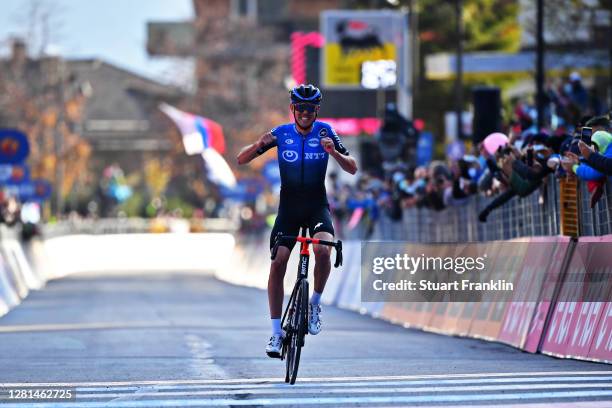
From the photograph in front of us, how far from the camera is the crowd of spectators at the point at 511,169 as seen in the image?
51.0ft

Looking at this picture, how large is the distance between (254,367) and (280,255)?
5.52ft

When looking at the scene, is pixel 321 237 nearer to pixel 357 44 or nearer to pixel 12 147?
pixel 12 147

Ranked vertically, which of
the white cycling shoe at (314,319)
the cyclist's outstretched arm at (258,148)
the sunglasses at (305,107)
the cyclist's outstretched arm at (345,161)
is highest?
the sunglasses at (305,107)

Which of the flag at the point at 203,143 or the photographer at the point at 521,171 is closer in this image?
the photographer at the point at 521,171

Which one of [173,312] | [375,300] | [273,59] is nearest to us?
[375,300]

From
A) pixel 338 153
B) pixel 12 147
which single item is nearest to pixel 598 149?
pixel 338 153

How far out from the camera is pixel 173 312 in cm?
2692

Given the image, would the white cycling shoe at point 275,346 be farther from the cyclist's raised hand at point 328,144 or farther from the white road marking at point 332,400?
the white road marking at point 332,400

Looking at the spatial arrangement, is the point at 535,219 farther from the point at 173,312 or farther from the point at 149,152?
the point at 149,152

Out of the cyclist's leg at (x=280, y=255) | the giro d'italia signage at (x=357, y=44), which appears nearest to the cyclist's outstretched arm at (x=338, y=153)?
the cyclist's leg at (x=280, y=255)

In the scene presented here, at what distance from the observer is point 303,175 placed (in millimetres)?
13672

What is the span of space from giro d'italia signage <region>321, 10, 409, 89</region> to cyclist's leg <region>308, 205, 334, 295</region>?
126 feet

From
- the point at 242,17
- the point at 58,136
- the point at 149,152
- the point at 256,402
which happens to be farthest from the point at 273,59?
the point at 256,402

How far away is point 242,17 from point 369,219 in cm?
9785
